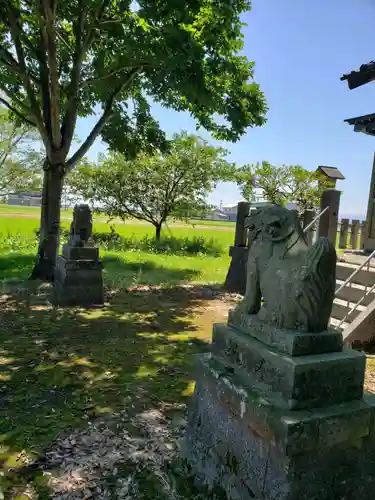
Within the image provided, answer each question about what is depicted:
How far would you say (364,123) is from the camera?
841 centimetres

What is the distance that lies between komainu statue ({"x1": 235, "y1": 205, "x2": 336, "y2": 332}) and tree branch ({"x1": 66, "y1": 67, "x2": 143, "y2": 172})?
8.13 m

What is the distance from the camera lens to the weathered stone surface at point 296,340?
95.7 inches

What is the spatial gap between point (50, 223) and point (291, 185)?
11147mm

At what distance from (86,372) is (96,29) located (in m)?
8.17

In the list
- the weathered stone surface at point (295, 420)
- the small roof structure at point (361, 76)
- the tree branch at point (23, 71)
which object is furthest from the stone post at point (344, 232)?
the weathered stone surface at point (295, 420)

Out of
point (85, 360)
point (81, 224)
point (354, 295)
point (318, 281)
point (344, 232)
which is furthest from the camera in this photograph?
point (344, 232)

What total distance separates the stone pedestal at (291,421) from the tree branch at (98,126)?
27.9 feet

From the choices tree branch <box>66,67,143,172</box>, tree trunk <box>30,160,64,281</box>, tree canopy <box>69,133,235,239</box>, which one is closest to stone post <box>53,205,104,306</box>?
tree trunk <box>30,160,64,281</box>

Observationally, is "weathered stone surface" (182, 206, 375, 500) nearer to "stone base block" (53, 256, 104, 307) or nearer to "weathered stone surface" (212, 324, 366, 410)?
"weathered stone surface" (212, 324, 366, 410)

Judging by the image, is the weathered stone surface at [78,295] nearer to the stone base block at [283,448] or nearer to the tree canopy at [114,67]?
the tree canopy at [114,67]

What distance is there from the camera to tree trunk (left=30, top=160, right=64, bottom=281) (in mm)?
9891

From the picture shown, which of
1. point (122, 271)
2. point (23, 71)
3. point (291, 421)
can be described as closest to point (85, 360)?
point (291, 421)

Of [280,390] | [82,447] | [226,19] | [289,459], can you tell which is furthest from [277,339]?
[226,19]

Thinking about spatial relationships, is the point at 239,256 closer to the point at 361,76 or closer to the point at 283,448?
the point at 361,76
